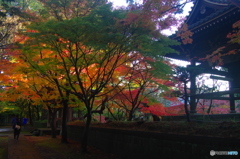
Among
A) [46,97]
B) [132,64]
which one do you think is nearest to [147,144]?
[132,64]

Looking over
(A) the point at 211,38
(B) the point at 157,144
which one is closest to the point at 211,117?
(A) the point at 211,38

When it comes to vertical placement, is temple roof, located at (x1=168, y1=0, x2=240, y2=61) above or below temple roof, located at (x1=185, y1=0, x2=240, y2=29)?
below

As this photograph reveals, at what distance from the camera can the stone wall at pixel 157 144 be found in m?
5.09

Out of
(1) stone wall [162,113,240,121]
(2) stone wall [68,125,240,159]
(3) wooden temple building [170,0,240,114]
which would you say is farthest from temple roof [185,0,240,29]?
(2) stone wall [68,125,240,159]

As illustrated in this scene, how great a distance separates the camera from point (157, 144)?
6.82 meters

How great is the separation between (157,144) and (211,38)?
590 centimetres

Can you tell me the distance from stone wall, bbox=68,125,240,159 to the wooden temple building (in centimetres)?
240

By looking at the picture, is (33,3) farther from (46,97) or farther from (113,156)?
(113,156)

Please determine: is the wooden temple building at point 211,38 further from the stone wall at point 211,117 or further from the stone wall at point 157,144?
the stone wall at point 157,144

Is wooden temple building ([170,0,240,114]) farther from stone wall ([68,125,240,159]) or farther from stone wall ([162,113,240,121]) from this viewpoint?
stone wall ([68,125,240,159])

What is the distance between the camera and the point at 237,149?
14.9 ft

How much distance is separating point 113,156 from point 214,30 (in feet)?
23.9

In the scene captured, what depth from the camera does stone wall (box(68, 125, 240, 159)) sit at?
5.09 meters

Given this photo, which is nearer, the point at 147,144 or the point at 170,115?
the point at 147,144
